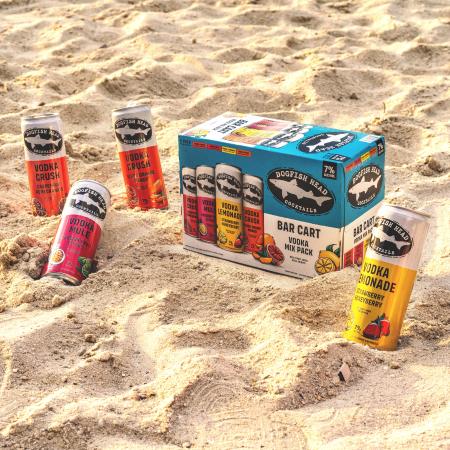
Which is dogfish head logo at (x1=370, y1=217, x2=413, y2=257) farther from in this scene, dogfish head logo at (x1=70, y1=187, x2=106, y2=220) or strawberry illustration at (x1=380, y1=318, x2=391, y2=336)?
dogfish head logo at (x1=70, y1=187, x2=106, y2=220)

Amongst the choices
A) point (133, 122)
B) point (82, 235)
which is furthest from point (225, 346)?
point (133, 122)

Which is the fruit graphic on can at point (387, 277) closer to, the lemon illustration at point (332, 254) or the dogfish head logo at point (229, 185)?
the lemon illustration at point (332, 254)

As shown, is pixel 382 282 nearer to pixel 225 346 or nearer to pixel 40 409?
pixel 225 346

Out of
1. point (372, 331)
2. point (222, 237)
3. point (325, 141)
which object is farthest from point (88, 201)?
point (372, 331)

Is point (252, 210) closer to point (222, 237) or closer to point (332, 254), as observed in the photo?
point (222, 237)

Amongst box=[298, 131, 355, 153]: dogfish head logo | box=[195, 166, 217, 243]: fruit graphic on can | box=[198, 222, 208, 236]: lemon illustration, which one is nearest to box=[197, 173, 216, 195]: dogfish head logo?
box=[195, 166, 217, 243]: fruit graphic on can

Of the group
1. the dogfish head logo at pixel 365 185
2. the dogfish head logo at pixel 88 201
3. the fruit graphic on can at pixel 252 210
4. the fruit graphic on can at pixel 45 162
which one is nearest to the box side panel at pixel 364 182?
the dogfish head logo at pixel 365 185

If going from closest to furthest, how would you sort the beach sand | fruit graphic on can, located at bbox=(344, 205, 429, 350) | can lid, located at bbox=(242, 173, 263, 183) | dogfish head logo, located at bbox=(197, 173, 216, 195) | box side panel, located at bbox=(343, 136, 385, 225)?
the beach sand → fruit graphic on can, located at bbox=(344, 205, 429, 350) → box side panel, located at bbox=(343, 136, 385, 225) → can lid, located at bbox=(242, 173, 263, 183) → dogfish head logo, located at bbox=(197, 173, 216, 195)
